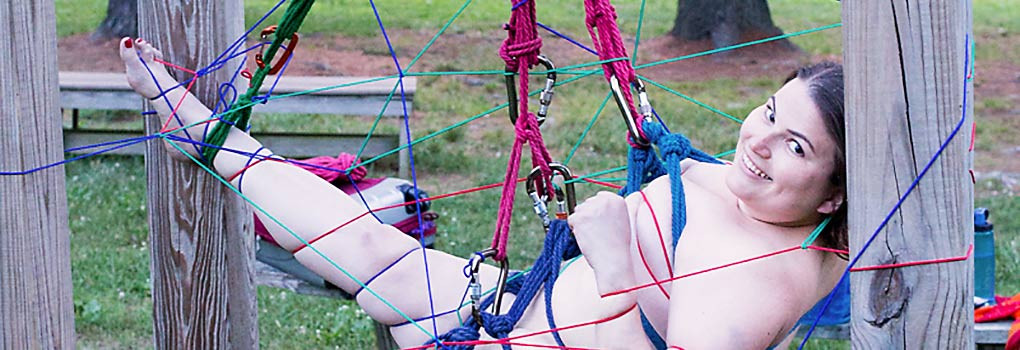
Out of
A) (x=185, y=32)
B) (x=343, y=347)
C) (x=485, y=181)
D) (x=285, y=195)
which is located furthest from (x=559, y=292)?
(x=485, y=181)

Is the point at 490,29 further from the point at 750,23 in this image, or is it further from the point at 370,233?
the point at 370,233

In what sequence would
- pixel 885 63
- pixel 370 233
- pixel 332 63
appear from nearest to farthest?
pixel 885 63 → pixel 370 233 → pixel 332 63

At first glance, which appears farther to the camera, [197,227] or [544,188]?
[197,227]

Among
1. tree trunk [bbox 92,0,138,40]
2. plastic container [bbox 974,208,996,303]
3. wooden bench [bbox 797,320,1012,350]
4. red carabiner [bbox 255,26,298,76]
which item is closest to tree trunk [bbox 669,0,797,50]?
tree trunk [bbox 92,0,138,40]

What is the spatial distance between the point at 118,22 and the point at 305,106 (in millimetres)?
4683

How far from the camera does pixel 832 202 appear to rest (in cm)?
195

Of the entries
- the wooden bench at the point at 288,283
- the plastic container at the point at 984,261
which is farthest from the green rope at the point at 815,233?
the wooden bench at the point at 288,283

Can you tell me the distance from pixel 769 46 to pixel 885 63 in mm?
8637

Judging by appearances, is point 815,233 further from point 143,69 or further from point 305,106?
point 305,106

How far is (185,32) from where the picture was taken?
2.65 metres

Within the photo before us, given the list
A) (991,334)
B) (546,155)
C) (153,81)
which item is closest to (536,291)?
(546,155)

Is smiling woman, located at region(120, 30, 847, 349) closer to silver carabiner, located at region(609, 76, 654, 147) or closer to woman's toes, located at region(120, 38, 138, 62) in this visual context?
silver carabiner, located at region(609, 76, 654, 147)

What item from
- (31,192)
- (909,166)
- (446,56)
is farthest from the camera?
(446,56)

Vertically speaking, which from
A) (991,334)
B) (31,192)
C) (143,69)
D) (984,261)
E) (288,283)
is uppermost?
Answer: (143,69)
